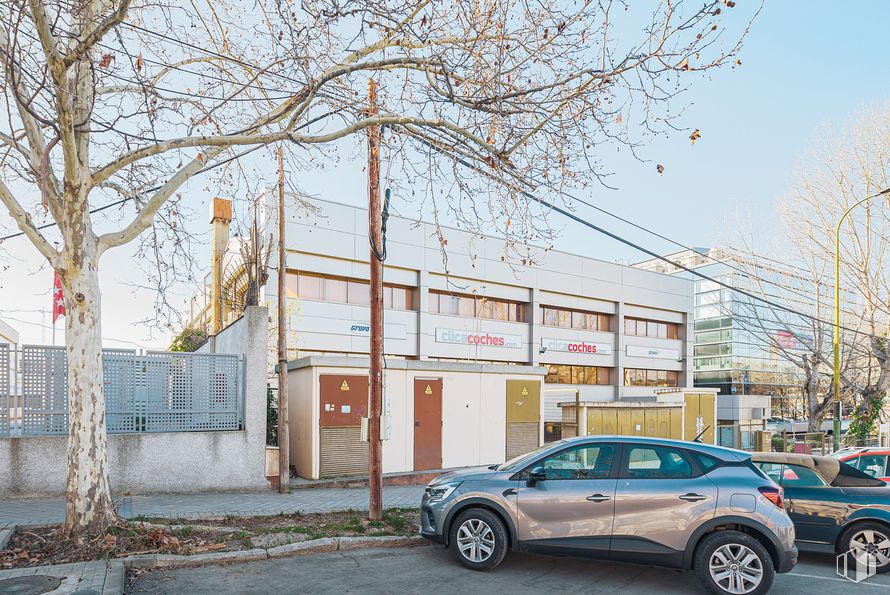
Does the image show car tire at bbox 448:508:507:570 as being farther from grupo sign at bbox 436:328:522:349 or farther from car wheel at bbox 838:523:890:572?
grupo sign at bbox 436:328:522:349

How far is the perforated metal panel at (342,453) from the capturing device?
1383 cm

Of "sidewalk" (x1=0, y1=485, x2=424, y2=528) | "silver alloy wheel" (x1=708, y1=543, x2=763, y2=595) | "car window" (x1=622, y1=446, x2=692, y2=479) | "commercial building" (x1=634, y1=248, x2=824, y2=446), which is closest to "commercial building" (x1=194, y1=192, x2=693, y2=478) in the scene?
"sidewalk" (x1=0, y1=485, x2=424, y2=528)

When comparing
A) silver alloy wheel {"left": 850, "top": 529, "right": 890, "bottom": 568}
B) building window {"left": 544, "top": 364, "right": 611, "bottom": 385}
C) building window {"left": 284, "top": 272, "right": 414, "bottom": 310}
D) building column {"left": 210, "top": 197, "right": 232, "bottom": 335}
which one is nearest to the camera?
silver alloy wheel {"left": 850, "top": 529, "right": 890, "bottom": 568}

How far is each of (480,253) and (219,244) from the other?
14.2 meters

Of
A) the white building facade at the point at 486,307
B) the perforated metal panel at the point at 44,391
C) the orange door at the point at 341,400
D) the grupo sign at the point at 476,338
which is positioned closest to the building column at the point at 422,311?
the white building facade at the point at 486,307

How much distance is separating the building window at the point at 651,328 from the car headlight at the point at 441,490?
31.6 meters

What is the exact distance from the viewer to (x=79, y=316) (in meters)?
7.15

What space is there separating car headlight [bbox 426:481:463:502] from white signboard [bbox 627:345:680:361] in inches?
1239

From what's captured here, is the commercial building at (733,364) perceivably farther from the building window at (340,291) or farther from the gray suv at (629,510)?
the gray suv at (629,510)

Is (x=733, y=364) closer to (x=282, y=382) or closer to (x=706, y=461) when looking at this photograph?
(x=282, y=382)

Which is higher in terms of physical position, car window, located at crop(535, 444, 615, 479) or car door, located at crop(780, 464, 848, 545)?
car window, located at crop(535, 444, 615, 479)

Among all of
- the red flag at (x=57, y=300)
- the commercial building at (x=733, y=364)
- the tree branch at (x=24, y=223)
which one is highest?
the tree branch at (x=24, y=223)

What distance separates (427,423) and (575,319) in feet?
69.8

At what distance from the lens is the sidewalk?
8.81 metres
